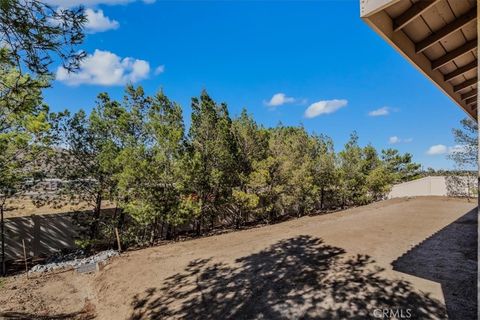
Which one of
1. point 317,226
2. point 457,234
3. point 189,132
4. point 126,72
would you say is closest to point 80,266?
point 189,132

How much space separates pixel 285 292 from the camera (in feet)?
15.1

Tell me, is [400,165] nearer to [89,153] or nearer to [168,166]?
[168,166]

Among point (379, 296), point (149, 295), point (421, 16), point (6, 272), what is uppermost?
point (421, 16)

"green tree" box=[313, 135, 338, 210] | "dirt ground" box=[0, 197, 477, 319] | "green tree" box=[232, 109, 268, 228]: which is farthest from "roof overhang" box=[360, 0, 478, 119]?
"green tree" box=[313, 135, 338, 210]

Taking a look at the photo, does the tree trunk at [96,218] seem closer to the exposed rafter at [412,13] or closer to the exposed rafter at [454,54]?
the exposed rafter at [412,13]

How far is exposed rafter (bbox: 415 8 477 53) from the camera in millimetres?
2434

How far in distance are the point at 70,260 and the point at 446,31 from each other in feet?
36.2

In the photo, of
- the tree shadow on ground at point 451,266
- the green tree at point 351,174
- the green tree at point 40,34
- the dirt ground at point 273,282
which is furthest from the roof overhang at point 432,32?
the green tree at point 351,174

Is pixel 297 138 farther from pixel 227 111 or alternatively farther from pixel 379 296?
pixel 379 296

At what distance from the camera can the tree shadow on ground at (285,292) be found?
390 centimetres

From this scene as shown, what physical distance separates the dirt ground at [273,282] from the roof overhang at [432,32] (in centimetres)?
329

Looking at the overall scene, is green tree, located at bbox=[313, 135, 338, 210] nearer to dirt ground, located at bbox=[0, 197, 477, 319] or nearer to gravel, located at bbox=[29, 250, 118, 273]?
dirt ground, located at bbox=[0, 197, 477, 319]

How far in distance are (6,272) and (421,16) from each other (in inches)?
452

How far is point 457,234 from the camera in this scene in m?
8.01
